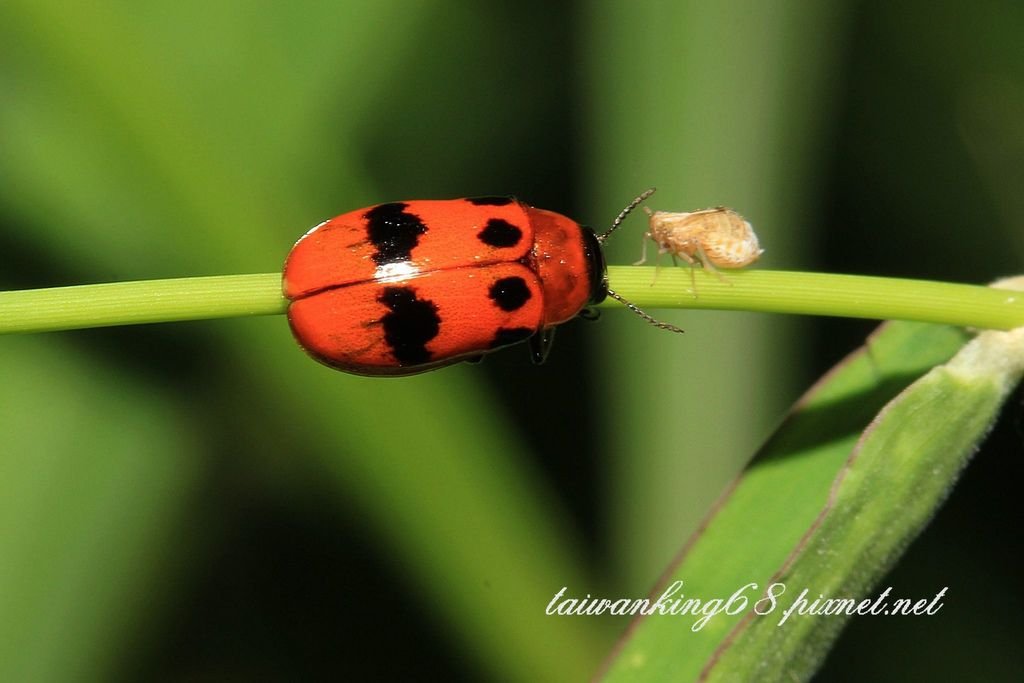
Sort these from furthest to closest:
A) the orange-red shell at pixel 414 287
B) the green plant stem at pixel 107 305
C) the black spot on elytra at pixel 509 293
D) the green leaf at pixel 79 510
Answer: the green leaf at pixel 79 510, the black spot on elytra at pixel 509 293, the orange-red shell at pixel 414 287, the green plant stem at pixel 107 305

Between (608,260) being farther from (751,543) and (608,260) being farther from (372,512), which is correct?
(751,543)

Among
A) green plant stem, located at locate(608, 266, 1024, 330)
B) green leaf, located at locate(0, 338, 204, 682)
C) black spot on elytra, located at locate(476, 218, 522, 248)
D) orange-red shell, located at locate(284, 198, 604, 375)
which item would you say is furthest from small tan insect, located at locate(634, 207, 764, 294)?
green leaf, located at locate(0, 338, 204, 682)

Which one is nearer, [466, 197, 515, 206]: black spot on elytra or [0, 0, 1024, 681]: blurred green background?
[466, 197, 515, 206]: black spot on elytra

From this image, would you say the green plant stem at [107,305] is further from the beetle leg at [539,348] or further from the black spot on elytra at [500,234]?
the beetle leg at [539,348]

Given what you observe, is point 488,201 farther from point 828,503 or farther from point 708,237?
point 828,503

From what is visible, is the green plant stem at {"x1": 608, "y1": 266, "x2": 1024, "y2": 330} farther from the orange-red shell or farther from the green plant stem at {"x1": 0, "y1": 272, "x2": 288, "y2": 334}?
the green plant stem at {"x1": 0, "y1": 272, "x2": 288, "y2": 334}

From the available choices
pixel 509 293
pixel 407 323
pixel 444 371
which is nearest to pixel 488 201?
pixel 509 293

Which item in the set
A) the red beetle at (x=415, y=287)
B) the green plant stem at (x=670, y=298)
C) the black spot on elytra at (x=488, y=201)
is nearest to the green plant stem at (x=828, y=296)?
the green plant stem at (x=670, y=298)

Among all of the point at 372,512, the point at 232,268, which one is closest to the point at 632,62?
the point at 232,268
